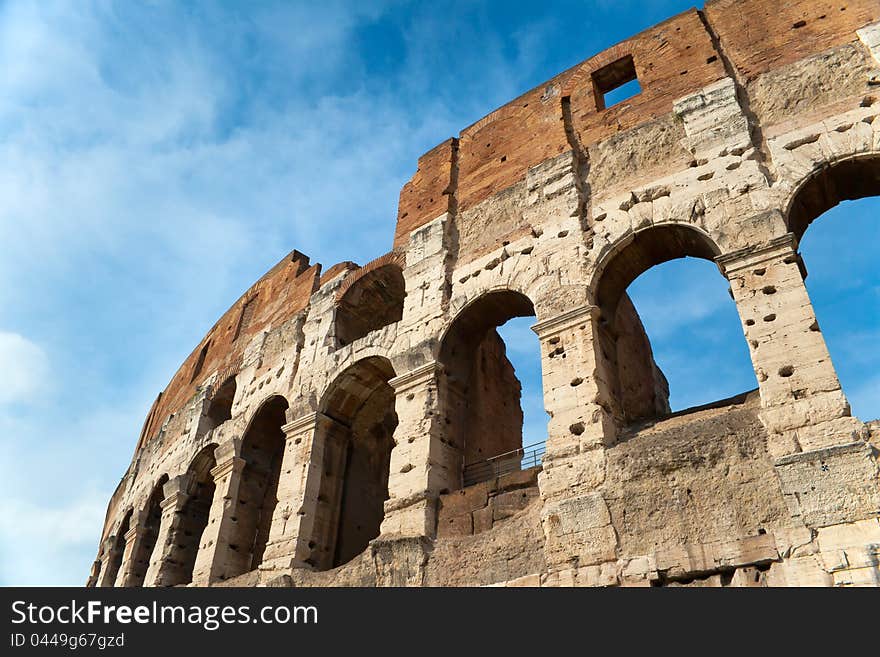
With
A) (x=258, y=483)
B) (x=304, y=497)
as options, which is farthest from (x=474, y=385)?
(x=258, y=483)

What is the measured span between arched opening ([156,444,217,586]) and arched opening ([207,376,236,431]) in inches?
31.5

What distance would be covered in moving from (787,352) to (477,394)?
454 cm

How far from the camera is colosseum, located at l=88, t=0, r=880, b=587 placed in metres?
6.16

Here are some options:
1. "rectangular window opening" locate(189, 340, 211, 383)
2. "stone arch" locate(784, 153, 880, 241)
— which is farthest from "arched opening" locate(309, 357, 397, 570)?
"rectangular window opening" locate(189, 340, 211, 383)

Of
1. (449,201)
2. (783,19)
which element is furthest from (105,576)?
(783,19)

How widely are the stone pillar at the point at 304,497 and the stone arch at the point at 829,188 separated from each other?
21.9 feet

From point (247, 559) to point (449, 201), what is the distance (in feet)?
20.8

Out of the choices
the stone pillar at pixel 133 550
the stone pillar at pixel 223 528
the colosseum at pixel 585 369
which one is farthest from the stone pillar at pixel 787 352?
the stone pillar at pixel 133 550

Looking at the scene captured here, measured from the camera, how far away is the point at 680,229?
810cm

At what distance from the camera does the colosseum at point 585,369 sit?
6.16 metres

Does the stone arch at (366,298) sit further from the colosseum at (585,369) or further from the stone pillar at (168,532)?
the stone pillar at (168,532)

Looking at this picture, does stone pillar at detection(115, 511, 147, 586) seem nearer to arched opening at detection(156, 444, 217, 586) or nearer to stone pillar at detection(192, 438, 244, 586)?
arched opening at detection(156, 444, 217, 586)

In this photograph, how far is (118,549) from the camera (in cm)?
1608

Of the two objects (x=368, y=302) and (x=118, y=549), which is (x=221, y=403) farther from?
(x=118, y=549)
